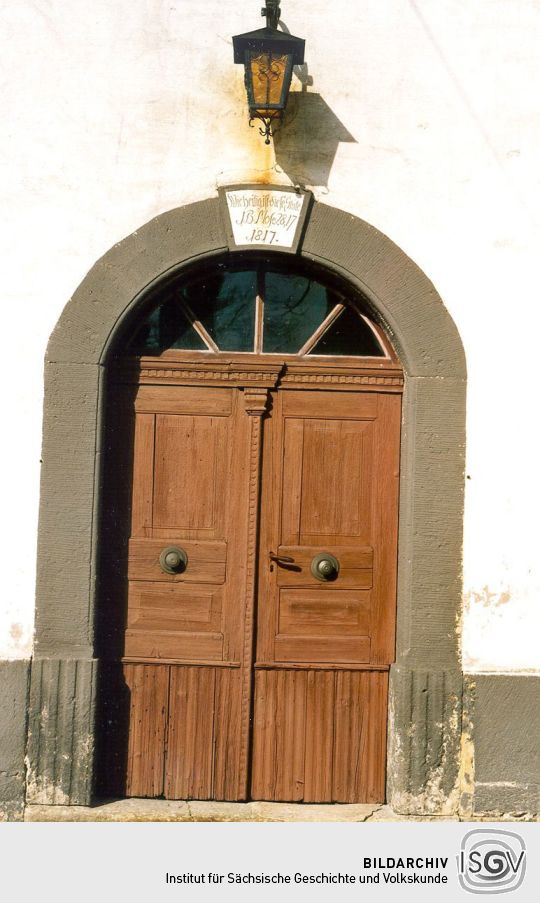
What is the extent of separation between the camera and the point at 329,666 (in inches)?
221

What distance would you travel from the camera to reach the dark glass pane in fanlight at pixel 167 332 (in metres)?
5.75

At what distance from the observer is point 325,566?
18.3 feet

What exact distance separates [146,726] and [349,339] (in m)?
2.39

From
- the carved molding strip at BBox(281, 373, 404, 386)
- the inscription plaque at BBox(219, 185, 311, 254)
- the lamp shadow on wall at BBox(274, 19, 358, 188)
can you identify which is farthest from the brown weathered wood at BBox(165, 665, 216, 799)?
the lamp shadow on wall at BBox(274, 19, 358, 188)

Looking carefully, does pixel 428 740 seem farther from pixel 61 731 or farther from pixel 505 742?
pixel 61 731

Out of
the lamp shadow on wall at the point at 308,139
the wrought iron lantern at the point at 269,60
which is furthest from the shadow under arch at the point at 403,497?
the wrought iron lantern at the point at 269,60

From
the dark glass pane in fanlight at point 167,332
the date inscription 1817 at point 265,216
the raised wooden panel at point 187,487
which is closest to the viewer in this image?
the date inscription 1817 at point 265,216

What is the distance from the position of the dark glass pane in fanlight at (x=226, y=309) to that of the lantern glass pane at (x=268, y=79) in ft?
3.00

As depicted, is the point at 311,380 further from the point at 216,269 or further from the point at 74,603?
the point at 74,603

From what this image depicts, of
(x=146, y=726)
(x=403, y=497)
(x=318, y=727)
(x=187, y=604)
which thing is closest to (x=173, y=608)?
(x=187, y=604)

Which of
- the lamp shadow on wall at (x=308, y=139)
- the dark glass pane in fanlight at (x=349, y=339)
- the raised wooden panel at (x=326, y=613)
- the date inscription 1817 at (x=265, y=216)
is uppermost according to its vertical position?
the lamp shadow on wall at (x=308, y=139)

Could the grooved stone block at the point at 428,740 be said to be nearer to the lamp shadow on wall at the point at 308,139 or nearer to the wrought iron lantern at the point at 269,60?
the lamp shadow on wall at the point at 308,139

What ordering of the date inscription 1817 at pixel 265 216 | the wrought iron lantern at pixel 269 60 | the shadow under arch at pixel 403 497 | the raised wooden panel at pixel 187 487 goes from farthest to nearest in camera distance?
the raised wooden panel at pixel 187 487
the date inscription 1817 at pixel 265 216
the shadow under arch at pixel 403 497
the wrought iron lantern at pixel 269 60

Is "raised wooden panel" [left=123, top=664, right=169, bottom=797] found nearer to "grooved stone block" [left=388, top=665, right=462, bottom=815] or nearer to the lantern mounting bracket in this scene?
"grooved stone block" [left=388, top=665, right=462, bottom=815]
